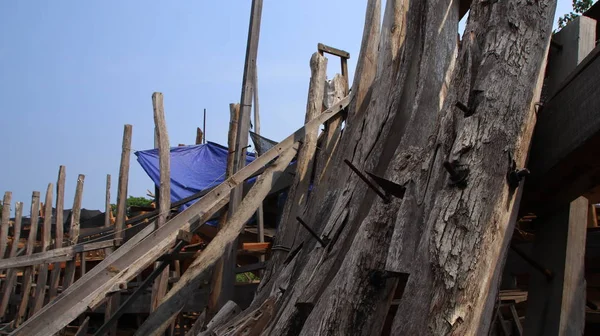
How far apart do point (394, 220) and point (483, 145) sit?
678 millimetres

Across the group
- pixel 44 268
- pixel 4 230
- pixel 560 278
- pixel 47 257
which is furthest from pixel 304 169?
pixel 4 230

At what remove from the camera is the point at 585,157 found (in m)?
1.96

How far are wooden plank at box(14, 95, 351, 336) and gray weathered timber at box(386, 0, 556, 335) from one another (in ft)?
8.78

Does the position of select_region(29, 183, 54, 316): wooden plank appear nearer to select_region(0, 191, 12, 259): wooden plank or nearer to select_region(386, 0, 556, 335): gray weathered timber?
select_region(0, 191, 12, 259): wooden plank

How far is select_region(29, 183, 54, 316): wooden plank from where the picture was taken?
11.3m

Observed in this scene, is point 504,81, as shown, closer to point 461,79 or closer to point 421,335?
point 461,79

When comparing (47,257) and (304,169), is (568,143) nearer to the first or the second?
(304,169)

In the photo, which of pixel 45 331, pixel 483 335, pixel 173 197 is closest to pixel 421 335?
pixel 483 335

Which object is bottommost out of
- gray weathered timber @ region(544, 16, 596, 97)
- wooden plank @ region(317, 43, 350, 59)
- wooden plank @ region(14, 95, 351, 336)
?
wooden plank @ region(14, 95, 351, 336)

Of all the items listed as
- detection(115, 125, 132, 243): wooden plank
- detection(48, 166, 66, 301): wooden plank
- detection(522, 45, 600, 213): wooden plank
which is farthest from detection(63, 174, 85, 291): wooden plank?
detection(522, 45, 600, 213): wooden plank

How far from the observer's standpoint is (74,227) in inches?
414

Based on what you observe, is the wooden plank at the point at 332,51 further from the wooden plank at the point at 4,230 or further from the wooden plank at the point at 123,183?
the wooden plank at the point at 4,230

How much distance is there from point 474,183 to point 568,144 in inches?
13.1

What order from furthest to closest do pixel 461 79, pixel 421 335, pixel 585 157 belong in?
pixel 461 79 < pixel 585 157 < pixel 421 335
